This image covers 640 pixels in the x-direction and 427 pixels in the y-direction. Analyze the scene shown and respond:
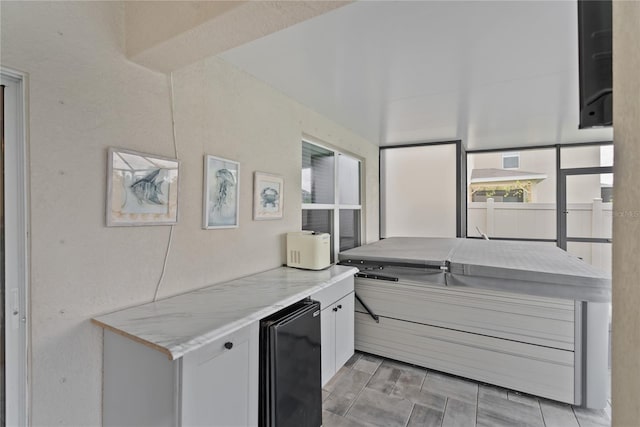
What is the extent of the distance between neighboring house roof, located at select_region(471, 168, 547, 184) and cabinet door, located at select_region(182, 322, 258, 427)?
17.1 feet

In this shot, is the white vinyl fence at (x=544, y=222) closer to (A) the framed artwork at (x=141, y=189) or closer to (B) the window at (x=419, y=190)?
(B) the window at (x=419, y=190)

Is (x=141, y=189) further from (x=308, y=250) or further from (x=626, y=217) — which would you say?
(x=626, y=217)

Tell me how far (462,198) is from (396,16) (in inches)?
140

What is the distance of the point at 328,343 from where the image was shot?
2.29 m

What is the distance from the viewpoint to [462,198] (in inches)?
174

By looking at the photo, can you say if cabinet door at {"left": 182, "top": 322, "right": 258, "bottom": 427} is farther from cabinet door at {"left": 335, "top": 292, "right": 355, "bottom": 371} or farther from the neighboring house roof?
the neighboring house roof

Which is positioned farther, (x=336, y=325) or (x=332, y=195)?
(x=332, y=195)

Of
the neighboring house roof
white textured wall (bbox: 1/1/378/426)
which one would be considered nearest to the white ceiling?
white textured wall (bbox: 1/1/378/426)

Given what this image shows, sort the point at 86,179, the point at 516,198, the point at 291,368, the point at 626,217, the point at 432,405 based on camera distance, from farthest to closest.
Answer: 1. the point at 516,198
2. the point at 432,405
3. the point at 291,368
4. the point at 86,179
5. the point at 626,217

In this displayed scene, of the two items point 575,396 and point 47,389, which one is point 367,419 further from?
point 47,389

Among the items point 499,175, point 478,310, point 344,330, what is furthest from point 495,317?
point 499,175

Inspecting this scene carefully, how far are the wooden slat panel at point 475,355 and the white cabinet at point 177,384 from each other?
167 cm

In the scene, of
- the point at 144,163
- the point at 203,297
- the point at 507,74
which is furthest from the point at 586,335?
the point at 144,163

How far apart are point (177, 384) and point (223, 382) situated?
0.76ft
